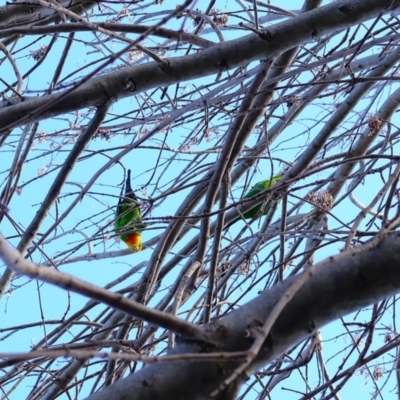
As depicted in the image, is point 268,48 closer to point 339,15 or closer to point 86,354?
point 339,15

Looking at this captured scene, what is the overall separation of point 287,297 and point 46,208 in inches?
43.6

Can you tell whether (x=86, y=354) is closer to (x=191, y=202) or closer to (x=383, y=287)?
(x=383, y=287)

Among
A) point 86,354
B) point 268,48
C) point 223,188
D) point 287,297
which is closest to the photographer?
point 86,354

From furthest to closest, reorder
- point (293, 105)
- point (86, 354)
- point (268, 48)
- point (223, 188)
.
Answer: point (293, 105)
point (223, 188)
point (268, 48)
point (86, 354)

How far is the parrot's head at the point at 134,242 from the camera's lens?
3.41m

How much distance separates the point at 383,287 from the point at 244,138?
1.05 m

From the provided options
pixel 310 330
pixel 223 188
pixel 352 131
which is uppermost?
pixel 352 131

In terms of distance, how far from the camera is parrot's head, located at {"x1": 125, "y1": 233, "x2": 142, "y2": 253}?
341 centimetres

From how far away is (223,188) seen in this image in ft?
6.73

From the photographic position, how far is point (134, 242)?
11.4ft

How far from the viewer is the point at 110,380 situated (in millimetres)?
1850

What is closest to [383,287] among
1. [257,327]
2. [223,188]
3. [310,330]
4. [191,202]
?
[310,330]

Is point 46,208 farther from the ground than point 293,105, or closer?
closer

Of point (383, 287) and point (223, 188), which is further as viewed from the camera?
point (223, 188)
